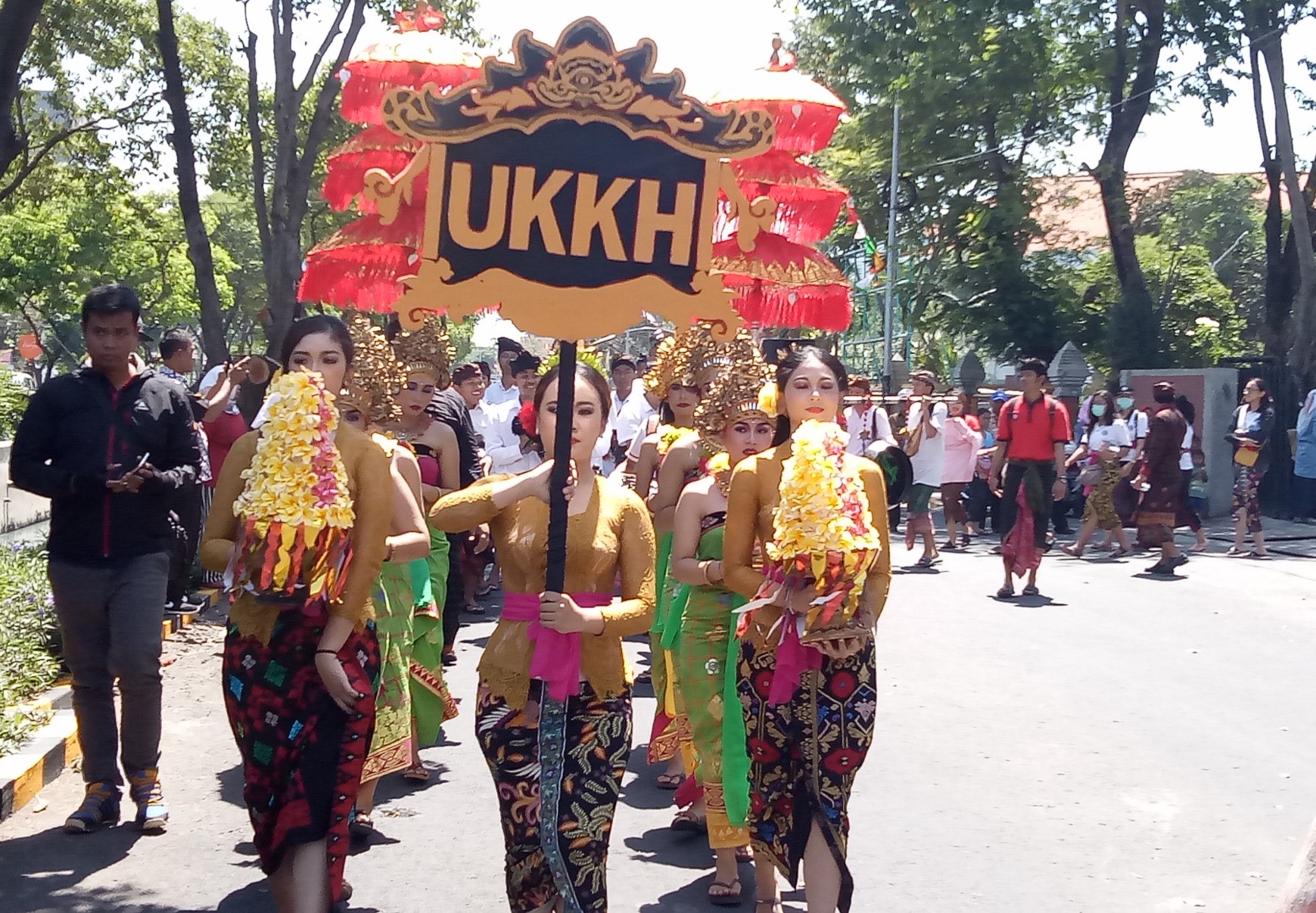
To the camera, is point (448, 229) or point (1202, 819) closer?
point (448, 229)

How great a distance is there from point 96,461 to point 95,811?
1432mm

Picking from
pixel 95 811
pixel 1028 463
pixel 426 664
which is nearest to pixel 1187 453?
pixel 1028 463

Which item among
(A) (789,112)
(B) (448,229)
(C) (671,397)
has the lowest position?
(C) (671,397)

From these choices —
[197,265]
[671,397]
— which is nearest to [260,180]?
[197,265]

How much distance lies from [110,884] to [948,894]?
3105 millimetres

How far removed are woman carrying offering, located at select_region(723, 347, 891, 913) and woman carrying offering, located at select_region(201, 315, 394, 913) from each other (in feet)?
4.05

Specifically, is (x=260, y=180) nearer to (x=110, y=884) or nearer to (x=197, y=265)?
(x=197, y=265)

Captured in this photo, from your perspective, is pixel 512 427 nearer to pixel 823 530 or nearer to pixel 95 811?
pixel 95 811

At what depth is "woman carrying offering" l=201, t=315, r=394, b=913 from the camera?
432 cm

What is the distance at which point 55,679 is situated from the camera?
8.20 meters

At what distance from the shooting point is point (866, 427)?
15000mm

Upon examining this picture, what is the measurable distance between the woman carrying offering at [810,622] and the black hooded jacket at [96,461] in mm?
2622

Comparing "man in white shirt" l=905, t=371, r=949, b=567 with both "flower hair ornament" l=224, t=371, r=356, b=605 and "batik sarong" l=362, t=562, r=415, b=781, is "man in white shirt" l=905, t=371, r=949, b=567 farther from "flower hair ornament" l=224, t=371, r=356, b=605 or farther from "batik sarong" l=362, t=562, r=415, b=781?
"flower hair ornament" l=224, t=371, r=356, b=605

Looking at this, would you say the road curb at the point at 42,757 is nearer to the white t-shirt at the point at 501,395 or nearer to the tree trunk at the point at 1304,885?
the tree trunk at the point at 1304,885
